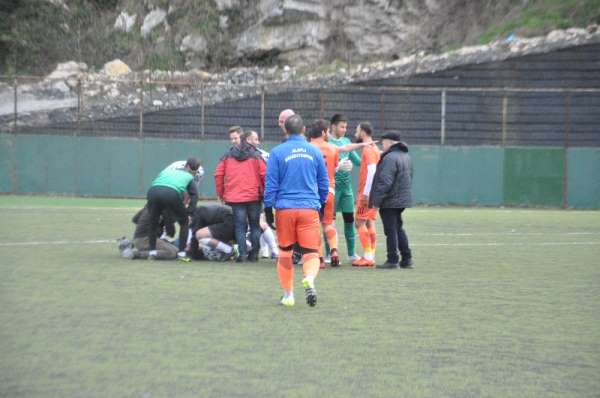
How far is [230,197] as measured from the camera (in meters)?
14.9

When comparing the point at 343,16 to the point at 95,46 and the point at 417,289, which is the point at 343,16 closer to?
the point at 95,46

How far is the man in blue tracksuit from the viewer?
418 inches

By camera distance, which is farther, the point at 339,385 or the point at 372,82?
the point at 372,82

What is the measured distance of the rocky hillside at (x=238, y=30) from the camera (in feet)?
150

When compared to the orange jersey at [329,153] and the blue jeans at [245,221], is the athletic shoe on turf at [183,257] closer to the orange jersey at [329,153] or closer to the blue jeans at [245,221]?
the blue jeans at [245,221]

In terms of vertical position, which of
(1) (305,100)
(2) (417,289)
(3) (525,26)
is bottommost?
(2) (417,289)

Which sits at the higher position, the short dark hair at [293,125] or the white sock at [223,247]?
the short dark hair at [293,125]

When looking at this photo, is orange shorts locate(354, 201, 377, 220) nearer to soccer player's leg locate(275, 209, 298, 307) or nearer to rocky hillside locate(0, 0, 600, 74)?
soccer player's leg locate(275, 209, 298, 307)

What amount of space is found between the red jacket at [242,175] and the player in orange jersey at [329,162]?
1040 millimetres

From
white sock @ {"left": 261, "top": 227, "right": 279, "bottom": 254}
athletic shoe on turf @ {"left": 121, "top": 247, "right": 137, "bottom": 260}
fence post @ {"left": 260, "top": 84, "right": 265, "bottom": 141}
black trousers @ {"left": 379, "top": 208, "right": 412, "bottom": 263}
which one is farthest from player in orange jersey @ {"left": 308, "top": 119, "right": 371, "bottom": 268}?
fence post @ {"left": 260, "top": 84, "right": 265, "bottom": 141}

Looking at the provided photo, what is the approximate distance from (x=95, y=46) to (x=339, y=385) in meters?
44.9

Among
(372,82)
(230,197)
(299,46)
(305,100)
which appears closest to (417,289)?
(230,197)

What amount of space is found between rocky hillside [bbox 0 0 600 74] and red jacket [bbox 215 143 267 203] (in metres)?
28.3

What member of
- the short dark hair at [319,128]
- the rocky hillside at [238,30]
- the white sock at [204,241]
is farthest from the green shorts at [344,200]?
the rocky hillside at [238,30]
